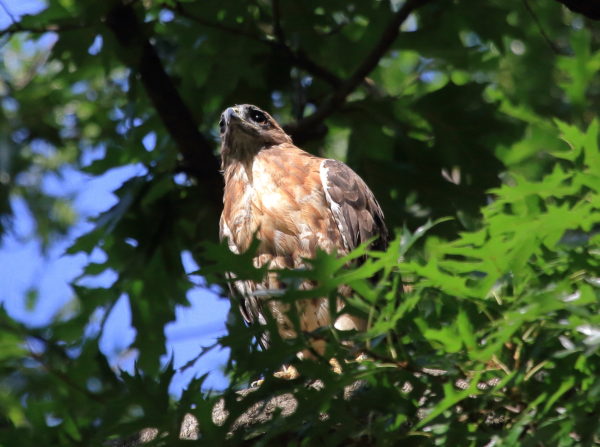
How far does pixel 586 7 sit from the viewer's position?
3.62 m

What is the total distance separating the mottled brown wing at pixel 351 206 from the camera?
5184 mm

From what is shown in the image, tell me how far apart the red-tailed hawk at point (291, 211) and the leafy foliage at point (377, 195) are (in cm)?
20

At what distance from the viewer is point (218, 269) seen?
9.21 feet

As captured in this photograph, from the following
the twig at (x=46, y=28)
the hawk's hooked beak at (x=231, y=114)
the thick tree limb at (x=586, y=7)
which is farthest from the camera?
the hawk's hooked beak at (x=231, y=114)

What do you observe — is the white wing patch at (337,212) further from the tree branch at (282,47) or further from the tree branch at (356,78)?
the tree branch at (282,47)

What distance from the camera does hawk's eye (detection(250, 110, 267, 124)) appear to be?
5.76m

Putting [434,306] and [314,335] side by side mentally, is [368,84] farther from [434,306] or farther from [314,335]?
[314,335]

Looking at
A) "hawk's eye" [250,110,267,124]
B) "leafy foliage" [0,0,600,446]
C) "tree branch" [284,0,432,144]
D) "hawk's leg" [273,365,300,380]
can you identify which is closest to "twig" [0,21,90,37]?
"leafy foliage" [0,0,600,446]

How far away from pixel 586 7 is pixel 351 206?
1.98 m

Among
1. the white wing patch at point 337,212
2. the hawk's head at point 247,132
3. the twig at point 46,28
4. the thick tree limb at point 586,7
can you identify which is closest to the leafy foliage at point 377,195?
the twig at point 46,28

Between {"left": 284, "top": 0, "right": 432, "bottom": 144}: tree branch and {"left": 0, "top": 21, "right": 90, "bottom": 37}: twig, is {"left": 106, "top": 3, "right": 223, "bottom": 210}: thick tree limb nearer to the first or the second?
{"left": 0, "top": 21, "right": 90, "bottom": 37}: twig

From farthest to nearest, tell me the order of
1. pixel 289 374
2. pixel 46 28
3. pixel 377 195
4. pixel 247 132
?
pixel 247 132 → pixel 377 195 → pixel 46 28 → pixel 289 374

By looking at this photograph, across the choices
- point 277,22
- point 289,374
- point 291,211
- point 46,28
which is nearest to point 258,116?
point 277,22

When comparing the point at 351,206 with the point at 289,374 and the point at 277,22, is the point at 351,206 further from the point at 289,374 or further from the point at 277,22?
the point at 289,374
